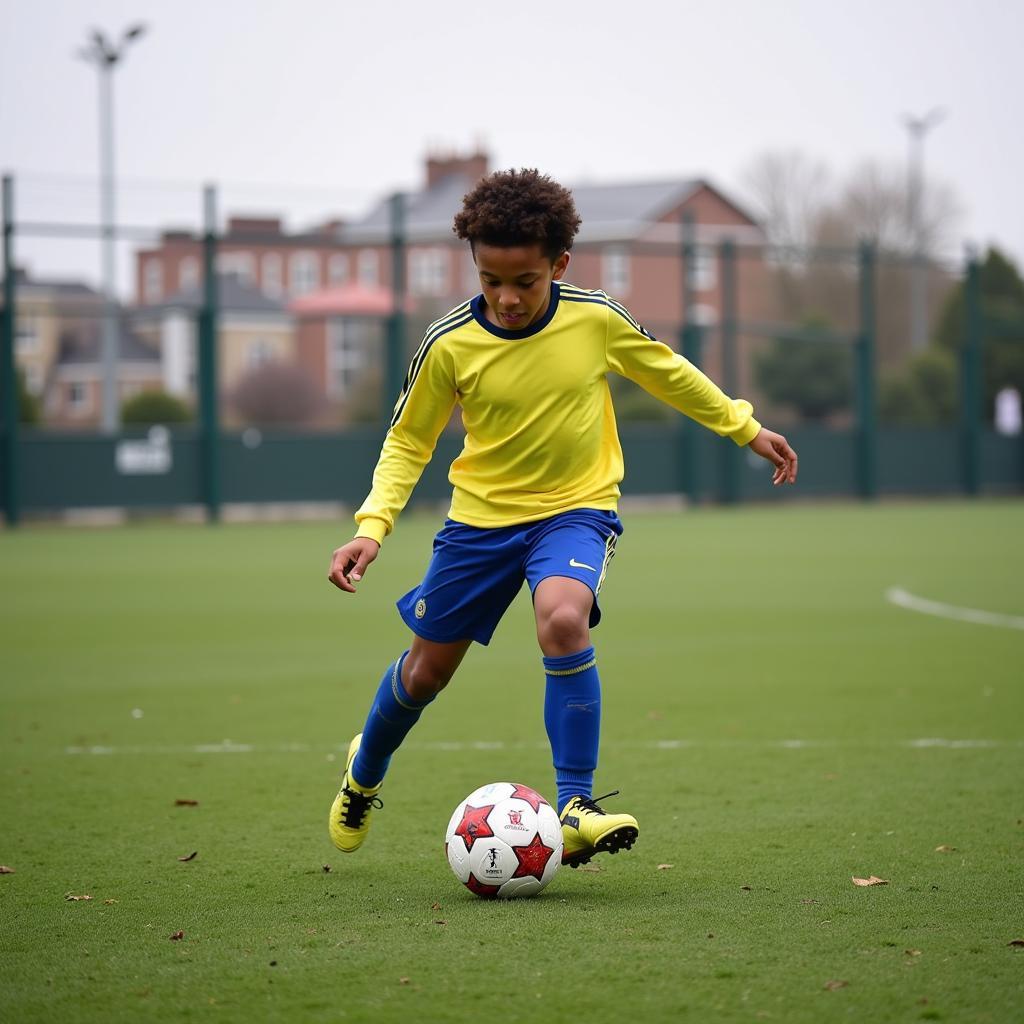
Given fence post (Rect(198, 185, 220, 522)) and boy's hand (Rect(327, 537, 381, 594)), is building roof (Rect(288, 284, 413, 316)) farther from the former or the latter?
boy's hand (Rect(327, 537, 381, 594))

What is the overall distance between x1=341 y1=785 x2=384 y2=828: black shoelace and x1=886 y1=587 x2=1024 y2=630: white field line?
314 inches

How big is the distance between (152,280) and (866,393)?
1523 cm

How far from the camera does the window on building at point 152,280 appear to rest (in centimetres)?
2970

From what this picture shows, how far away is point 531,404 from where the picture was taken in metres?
5.12

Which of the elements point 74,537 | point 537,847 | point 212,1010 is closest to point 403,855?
point 537,847

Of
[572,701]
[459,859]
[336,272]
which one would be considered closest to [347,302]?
[336,272]

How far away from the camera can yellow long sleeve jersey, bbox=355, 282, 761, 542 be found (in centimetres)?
511

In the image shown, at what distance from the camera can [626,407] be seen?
1399 inches

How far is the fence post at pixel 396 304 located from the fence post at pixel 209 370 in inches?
126

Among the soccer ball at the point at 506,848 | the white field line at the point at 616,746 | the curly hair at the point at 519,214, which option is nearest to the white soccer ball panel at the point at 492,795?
the soccer ball at the point at 506,848

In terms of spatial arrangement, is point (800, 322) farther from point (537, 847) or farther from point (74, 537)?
point (537, 847)

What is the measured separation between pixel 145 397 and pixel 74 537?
30.3 feet

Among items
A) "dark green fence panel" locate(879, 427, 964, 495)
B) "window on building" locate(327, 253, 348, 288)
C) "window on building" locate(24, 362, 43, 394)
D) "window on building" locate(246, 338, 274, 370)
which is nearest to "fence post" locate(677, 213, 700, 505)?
"dark green fence panel" locate(879, 427, 964, 495)

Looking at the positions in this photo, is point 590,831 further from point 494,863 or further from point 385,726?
point 385,726
